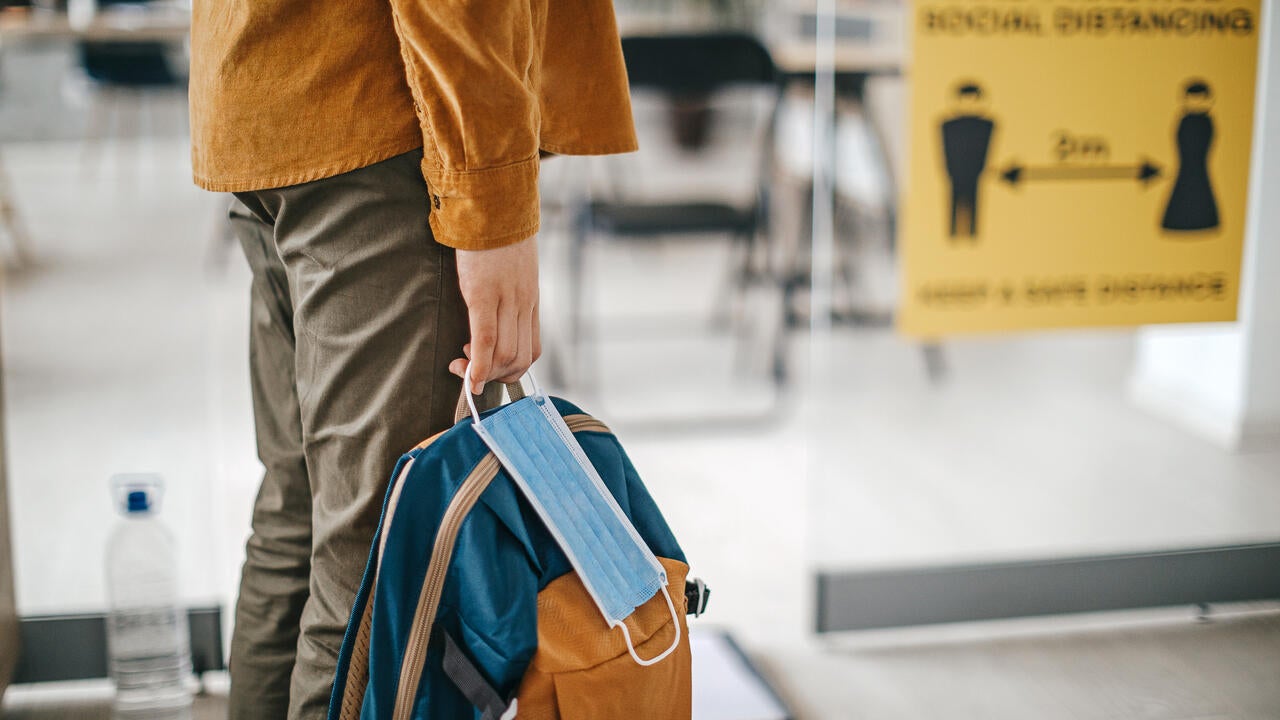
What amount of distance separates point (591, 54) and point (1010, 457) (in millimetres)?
1275

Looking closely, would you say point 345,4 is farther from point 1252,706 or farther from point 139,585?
point 1252,706

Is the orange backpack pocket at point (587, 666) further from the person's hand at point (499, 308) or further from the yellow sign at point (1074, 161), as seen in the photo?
the yellow sign at point (1074, 161)

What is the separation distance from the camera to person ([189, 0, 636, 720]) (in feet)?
2.69

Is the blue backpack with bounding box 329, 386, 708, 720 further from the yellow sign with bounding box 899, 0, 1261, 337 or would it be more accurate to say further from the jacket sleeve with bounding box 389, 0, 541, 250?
the yellow sign with bounding box 899, 0, 1261, 337

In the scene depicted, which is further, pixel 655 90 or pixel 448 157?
pixel 655 90

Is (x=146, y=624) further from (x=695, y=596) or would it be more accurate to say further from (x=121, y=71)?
(x=121, y=71)

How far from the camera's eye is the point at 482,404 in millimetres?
945

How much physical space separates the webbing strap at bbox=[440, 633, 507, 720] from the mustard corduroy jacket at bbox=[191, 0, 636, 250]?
319 millimetres

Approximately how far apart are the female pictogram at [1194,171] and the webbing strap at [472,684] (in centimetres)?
127

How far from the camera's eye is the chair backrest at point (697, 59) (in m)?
2.69

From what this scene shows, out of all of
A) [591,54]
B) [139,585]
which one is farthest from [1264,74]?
[139,585]

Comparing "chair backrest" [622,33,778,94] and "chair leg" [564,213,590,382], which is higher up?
"chair backrest" [622,33,778,94]

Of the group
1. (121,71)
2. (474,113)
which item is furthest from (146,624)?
(121,71)

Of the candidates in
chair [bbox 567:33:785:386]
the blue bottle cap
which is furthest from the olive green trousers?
chair [bbox 567:33:785:386]
